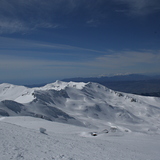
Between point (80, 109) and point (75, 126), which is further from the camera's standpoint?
point (80, 109)

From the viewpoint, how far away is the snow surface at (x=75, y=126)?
42.8 feet

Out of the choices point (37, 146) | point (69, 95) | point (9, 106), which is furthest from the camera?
point (69, 95)

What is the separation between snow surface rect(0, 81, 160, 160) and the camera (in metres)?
13.1

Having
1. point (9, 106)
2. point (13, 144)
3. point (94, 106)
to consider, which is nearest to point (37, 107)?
point (9, 106)

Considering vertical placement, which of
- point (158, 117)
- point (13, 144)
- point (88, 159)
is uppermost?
point (13, 144)

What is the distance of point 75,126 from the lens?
30.8 meters

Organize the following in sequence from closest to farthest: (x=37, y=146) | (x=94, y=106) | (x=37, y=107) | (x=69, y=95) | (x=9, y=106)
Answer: (x=37, y=146) → (x=9, y=106) → (x=37, y=107) → (x=94, y=106) → (x=69, y=95)

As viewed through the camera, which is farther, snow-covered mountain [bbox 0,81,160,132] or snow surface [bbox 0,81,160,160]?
snow-covered mountain [bbox 0,81,160,132]

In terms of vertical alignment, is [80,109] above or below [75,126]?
below

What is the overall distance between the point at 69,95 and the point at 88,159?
80.6m

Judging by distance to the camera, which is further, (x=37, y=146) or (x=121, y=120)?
(x=121, y=120)

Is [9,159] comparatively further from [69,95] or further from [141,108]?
[141,108]

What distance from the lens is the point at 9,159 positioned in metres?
9.67

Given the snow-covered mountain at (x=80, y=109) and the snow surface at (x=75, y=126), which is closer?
the snow surface at (x=75, y=126)
